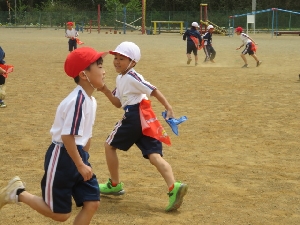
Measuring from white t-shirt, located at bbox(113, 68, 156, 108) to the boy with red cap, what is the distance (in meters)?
1.26

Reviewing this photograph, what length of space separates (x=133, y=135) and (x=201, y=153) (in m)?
2.27

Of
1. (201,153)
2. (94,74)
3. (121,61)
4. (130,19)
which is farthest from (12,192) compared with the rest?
(130,19)

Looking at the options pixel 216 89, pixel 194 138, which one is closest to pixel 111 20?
pixel 216 89

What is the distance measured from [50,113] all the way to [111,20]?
2176 inches

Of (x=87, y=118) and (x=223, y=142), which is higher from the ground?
(x=87, y=118)

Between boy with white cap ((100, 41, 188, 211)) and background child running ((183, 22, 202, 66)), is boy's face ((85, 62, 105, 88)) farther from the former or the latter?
background child running ((183, 22, 202, 66))

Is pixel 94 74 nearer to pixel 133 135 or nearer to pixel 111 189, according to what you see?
pixel 133 135

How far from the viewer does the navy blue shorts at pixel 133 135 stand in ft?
18.3

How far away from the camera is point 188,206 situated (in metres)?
5.61

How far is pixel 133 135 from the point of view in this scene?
5598 mm

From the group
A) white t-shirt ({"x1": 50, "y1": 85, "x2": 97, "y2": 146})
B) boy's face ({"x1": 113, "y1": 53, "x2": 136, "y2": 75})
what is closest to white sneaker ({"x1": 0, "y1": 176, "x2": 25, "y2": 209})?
white t-shirt ({"x1": 50, "y1": 85, "x2": 97, "y2": 146})

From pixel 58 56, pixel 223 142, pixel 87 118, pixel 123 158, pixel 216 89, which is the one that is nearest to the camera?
pixel 87 118

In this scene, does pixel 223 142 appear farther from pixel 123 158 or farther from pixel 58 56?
pixel 58 56

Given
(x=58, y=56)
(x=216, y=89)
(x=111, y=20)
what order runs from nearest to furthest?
(x=216, y=89) → (x=58, y=56) → (x=111, y=20)
